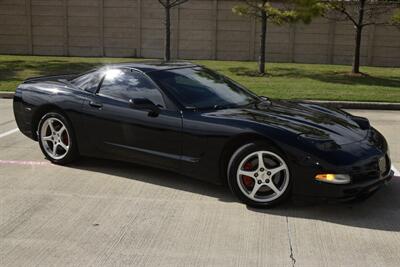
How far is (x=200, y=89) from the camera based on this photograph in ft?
19.2

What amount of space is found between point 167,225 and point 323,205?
1528 millimetres

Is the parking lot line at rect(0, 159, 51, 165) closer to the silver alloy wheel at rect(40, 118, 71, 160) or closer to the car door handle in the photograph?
the silver alloy wheel at rect(40, 118, 71, 160)

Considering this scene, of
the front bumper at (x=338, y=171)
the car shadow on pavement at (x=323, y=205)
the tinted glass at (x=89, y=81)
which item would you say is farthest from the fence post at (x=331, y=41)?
the front bumper at (x=338, y=171)

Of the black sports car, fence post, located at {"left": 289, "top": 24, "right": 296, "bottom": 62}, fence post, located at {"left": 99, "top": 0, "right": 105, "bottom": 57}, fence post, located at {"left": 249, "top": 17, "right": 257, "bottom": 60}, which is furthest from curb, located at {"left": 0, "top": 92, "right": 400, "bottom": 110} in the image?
fence post, located at {"left": 99, "top": 0, "right": 105, "bottom": 57}

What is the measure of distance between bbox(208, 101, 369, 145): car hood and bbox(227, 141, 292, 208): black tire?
0.76 ft

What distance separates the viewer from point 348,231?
14.7 feet

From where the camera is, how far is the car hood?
4.96 m

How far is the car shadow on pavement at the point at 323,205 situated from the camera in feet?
15.5

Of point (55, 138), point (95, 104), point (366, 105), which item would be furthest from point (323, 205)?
point (366, 105)

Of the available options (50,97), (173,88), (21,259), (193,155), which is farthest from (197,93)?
(21,259)

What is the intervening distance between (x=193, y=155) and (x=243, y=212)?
A: 0.77 meters

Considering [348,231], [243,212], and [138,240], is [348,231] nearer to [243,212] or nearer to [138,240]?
[243,212]

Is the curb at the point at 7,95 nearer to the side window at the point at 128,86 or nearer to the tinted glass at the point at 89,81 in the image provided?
the tinted glass at the point at 89,81

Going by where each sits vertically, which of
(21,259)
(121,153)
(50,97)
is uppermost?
(50,97)
